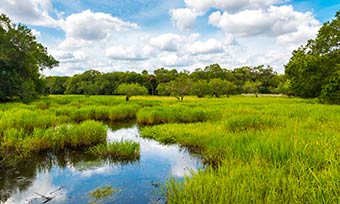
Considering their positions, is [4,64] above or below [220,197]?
above

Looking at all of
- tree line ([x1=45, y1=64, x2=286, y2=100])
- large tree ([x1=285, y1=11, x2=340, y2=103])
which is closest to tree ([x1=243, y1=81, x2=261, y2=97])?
tree line ([x1=45, y1=64, x2=286, y2=100])

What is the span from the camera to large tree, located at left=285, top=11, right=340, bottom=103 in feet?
106

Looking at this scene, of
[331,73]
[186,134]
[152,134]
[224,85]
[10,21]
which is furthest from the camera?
[224,85]

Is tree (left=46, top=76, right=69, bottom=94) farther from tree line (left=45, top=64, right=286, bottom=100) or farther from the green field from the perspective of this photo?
the green field

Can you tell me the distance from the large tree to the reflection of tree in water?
101 feet

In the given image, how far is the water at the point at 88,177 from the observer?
6.87m

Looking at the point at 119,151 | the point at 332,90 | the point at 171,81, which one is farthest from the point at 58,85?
the point at 119,151

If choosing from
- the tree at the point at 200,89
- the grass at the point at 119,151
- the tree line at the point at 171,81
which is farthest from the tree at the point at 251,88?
the grass at the point at 119,151

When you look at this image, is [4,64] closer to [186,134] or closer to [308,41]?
[186,134]

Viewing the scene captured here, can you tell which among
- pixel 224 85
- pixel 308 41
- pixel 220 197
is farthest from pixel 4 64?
pixel 224 85

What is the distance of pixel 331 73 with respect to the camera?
3228cm

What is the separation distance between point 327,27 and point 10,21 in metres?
45.6

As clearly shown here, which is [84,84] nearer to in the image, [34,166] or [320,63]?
[320,63]

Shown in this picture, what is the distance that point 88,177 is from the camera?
843 cm
